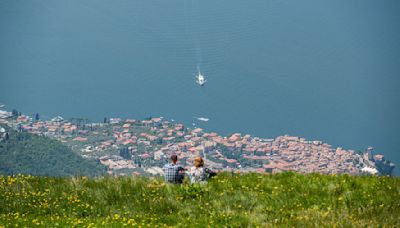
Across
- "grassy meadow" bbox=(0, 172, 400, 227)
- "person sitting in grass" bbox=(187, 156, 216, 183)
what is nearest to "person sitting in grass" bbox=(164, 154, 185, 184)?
"person sitting in grass" bbox=(187, 156, 216, 183)

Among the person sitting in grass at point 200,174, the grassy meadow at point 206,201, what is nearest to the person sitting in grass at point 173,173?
the person sitting in grass at point 200,174

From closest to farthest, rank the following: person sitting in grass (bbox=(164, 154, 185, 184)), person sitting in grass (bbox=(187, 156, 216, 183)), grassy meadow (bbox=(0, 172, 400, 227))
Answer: grassy meadow (bbox=(0, 172, 400, 227)), person sitting in grass (bbox=(187, 156, 216, 183)), person sitting in grass (bbox=(164, 154, 185, 184))

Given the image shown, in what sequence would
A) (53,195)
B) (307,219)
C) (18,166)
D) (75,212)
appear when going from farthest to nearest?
1. (18,166)
2. (53,195)
3. (75,212)
4. (307,219)

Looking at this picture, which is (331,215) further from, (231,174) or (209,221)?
(231,174)

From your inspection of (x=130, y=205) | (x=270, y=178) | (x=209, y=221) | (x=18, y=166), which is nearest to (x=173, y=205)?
(x=130, y=205)

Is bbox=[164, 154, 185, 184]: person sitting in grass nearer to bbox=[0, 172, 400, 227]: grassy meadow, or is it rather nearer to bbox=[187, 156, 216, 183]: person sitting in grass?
bbox=[187, 156, 216, 183]: person sitting in grass

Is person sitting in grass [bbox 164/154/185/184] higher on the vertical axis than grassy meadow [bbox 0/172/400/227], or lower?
higher

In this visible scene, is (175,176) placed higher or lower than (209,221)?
higher

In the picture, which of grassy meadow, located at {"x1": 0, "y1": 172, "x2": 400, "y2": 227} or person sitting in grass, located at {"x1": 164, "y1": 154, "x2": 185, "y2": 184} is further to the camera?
person sitting in grass, located at {"x1": 164, "y1": 154, "x2": 185, "y2": 184}
